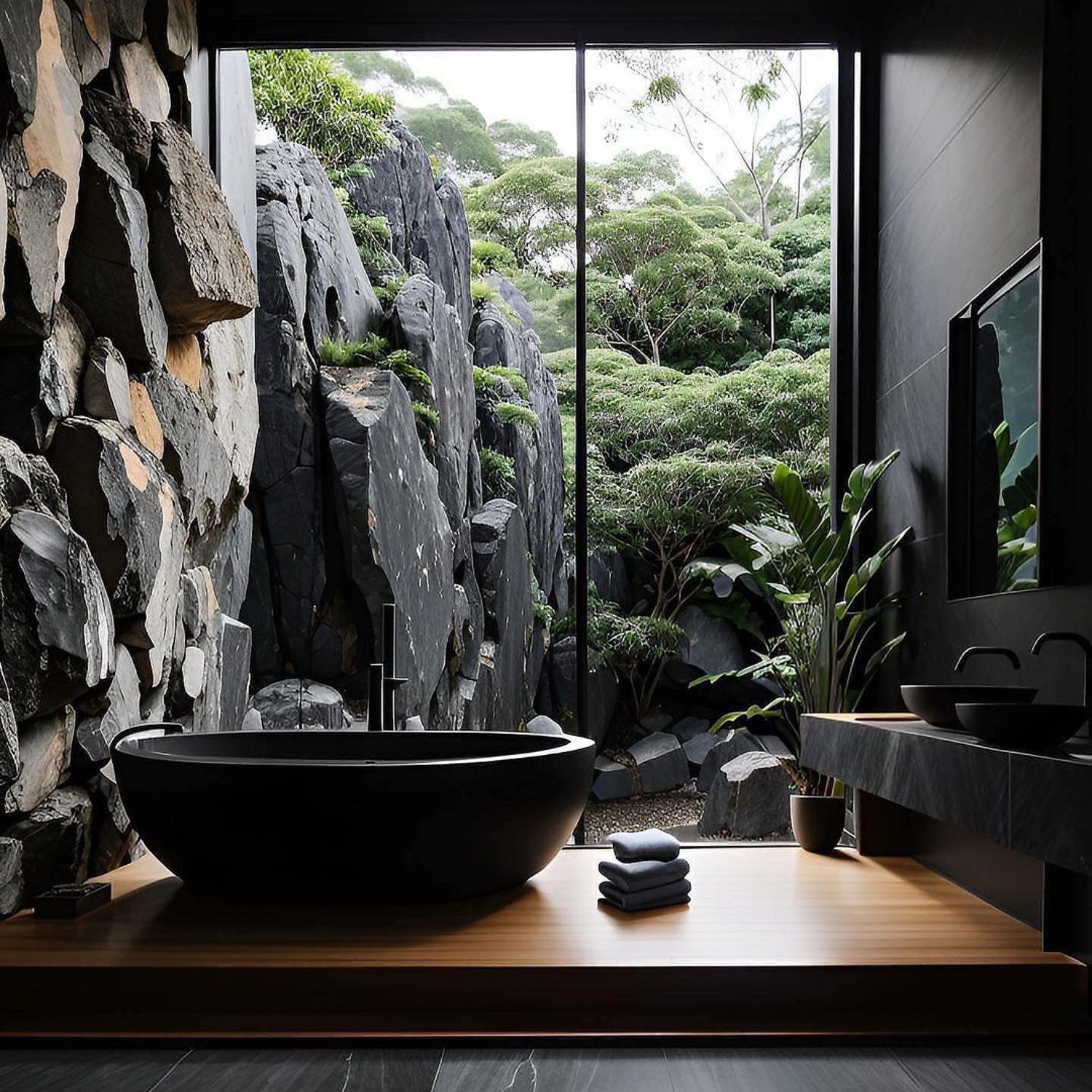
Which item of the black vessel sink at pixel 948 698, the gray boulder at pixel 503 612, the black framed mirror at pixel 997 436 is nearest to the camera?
the black vessel sink at pixel 948 698

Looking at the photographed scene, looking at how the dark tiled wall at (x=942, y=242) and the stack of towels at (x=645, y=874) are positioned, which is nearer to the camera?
the stack of towels at (x=645, y=874)

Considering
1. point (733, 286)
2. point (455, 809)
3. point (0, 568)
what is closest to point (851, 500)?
point (455, 809)

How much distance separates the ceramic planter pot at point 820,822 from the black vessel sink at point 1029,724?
4.12 ft

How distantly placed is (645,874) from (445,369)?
4083mm

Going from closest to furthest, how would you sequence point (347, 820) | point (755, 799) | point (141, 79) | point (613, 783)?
point (347, 820)
point (141, 79)
point (755, 799)
point (613, 783)

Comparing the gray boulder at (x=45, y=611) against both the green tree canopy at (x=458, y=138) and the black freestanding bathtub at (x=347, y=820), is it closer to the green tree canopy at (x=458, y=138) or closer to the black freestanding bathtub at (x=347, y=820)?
the black freestanding bathtub at (x=347, y=820)

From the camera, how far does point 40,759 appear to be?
2.29 m

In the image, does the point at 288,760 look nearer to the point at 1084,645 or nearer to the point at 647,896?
the point at 647,896

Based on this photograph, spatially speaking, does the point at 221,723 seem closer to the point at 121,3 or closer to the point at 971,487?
the point at 121,3

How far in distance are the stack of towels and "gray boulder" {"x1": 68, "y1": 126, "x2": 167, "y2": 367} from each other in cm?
172

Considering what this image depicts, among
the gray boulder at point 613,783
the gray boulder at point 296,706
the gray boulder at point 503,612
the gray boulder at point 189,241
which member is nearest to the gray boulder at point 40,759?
the gray boulder at point 189,241

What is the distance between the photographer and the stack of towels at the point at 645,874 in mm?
2424

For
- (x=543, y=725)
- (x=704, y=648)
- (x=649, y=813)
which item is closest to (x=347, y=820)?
(x=543, y=725)

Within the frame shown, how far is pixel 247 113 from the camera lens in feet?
14.0
